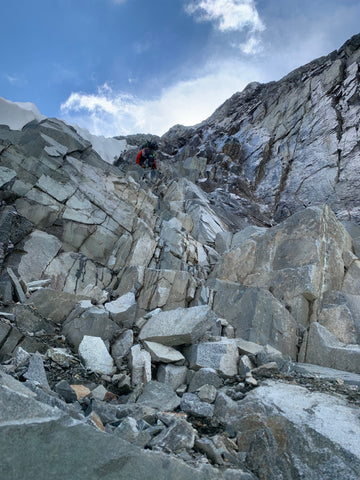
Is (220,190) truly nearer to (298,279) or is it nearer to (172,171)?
(172,171)

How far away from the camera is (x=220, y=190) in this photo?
28.7m

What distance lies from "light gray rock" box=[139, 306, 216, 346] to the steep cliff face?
19.0 meters

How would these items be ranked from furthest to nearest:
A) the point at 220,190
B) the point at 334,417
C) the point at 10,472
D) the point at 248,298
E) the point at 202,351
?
1. the point at 220,190
2. the point at 248,298
3. the point at 202,351
4. the point at 334,417
5. the point at 10,472

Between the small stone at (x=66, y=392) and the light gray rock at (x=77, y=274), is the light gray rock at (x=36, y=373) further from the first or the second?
the light gray rock at (x=77, y=274)

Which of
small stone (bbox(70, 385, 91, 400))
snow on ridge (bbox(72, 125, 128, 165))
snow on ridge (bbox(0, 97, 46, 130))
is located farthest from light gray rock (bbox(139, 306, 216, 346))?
snow on ridge (bbox(72, 125, 128, 165))

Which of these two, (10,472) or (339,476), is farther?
(339,476)

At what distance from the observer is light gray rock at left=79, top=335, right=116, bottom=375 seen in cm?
631

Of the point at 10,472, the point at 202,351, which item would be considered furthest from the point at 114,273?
the point at 10,472

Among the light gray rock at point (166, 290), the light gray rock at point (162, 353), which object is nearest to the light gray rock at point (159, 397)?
the light gray rock at point (162, 353)

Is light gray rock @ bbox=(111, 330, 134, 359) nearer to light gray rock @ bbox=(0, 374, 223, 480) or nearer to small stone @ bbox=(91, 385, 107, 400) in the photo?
small stone @ bbox=(91, 385, 107, 400)

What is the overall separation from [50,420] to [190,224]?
18.1 meters

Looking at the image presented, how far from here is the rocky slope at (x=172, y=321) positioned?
315 cm

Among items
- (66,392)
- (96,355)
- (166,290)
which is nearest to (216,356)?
(96,355)

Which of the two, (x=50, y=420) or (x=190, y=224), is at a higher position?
(x=190, y=224)
